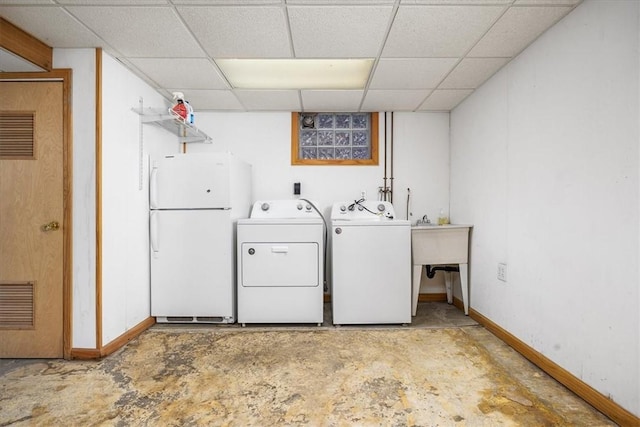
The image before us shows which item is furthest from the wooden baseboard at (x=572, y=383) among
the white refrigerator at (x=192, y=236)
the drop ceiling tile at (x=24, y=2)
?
the drop ceiling tile at (x=24, y=2)

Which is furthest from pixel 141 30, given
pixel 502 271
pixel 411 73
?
pixel 502 271

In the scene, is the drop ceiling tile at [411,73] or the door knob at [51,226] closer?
the door knob at [51,226]

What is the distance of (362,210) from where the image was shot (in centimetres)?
320

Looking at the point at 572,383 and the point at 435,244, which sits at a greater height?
the point at 435,244

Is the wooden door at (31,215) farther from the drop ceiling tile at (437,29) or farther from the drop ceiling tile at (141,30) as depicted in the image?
the drop ceiling tile at (437,29)

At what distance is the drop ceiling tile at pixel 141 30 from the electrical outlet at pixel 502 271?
108 inches

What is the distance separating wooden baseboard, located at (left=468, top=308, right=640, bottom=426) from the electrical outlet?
39cm

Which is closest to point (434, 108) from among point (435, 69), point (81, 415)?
point (435, 69)

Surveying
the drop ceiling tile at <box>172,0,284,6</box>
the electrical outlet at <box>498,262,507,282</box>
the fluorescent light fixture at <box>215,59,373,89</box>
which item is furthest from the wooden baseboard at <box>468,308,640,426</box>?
the drop ceiling tile at <box>172,0,284,6</box>

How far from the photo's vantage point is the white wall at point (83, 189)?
2090mm

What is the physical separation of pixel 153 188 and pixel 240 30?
152cm

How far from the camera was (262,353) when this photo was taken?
219cm

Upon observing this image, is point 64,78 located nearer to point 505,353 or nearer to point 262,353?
point 262,353

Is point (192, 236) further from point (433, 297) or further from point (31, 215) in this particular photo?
point (433, 297)
